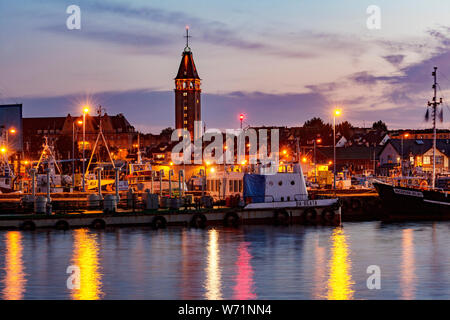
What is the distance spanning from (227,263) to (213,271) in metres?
2.98

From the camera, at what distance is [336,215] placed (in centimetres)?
5928

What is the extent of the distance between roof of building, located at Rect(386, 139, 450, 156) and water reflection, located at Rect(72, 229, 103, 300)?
104390 mm

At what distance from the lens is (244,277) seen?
3666 centimetres

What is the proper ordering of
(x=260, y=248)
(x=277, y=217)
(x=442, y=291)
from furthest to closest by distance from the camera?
1. (x=277, y=217)
2. (x=260, y=248)
3. (x=442, y=291)

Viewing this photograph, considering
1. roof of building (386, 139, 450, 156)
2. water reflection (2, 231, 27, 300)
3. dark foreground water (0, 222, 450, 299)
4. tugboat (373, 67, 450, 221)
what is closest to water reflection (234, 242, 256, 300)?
dark foreground water (0, 222, 450, 299)

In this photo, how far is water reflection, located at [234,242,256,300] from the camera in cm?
3231

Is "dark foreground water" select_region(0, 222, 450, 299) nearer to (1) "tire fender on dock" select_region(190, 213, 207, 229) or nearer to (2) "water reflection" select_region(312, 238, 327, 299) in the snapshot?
(2) "water reflection" select_region(312, 238, 327, 299)

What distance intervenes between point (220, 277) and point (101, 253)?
10.4m

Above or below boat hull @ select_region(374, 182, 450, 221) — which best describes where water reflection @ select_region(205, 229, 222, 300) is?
below

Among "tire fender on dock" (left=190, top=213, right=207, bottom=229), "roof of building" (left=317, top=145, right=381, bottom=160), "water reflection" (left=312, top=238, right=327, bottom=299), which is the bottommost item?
"water reflection" (left=312, top=238, right=327, bottom=299)

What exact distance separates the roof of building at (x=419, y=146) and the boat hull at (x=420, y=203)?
249ft
